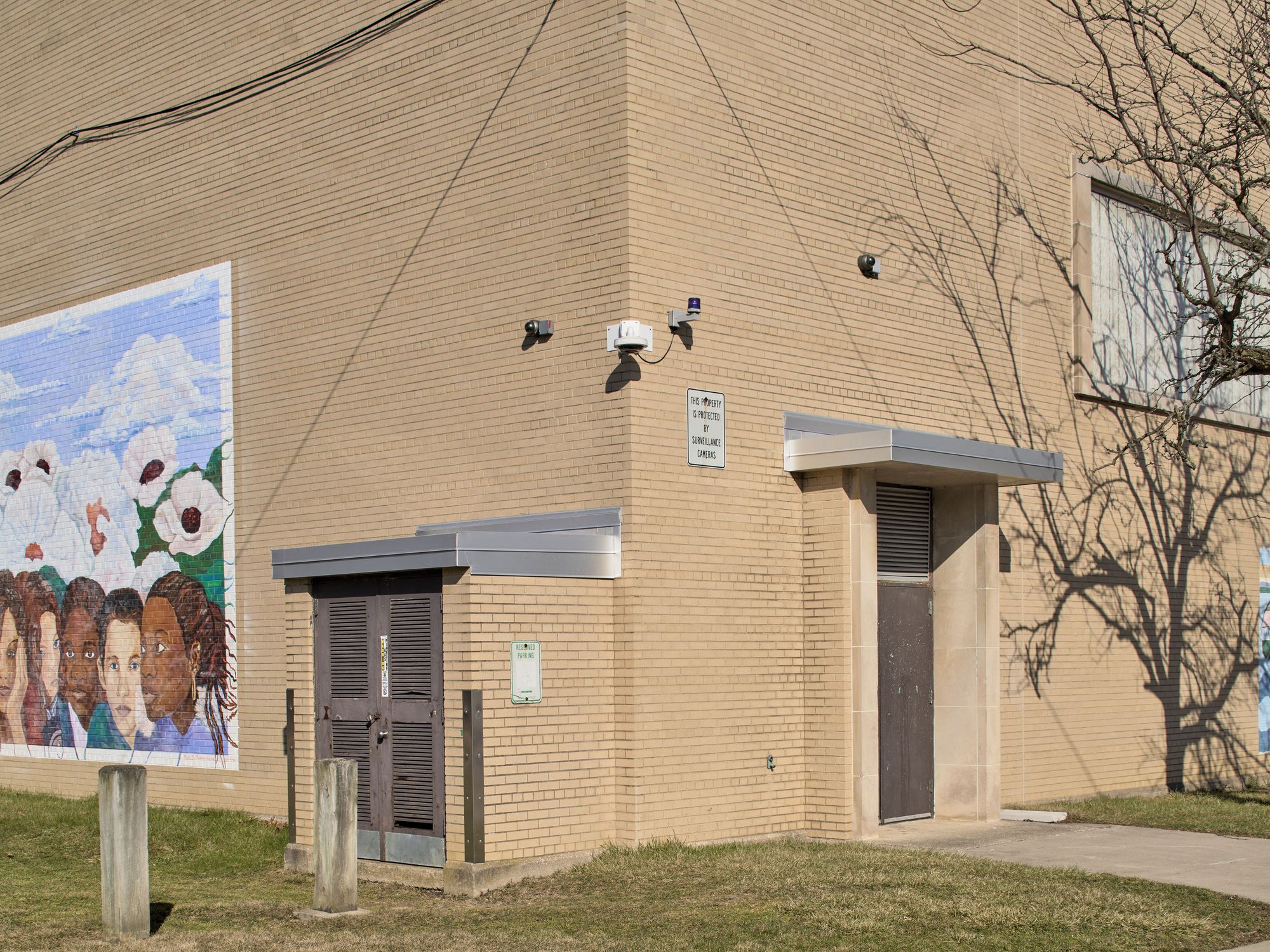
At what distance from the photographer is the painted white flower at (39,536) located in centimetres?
1877

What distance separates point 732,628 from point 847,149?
5.02 meters

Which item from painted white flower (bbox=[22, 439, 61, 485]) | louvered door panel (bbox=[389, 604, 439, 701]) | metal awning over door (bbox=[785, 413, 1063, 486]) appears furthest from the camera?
painted white flower (bbox=[22, 439, 61, 485])

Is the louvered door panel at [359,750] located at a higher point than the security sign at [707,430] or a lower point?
lower

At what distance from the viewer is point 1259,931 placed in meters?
9.30

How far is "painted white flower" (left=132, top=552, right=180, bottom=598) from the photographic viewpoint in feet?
56.4

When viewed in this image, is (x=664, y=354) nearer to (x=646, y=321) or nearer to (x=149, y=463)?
(x=646, y=321)

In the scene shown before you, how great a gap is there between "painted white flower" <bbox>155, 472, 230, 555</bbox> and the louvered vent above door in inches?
286

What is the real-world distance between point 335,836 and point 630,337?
4576mm

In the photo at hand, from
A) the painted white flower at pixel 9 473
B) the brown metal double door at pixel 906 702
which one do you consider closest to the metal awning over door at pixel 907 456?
the brown metal double door at pixel 906 702

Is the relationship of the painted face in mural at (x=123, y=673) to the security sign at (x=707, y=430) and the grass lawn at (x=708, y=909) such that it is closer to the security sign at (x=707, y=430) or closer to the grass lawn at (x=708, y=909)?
the grass lawn at (x=708, y=909)

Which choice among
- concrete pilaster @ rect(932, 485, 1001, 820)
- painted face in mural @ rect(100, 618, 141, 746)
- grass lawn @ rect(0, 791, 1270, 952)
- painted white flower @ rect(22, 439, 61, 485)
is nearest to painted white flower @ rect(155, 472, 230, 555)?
painted face in mural @ rect(100, 618, 141, 746)

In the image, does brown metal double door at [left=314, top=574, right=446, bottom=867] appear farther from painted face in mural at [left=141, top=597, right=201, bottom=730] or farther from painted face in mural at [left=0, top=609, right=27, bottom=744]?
painted face in mural at [left=0, top=609, right=27, bottom=744]

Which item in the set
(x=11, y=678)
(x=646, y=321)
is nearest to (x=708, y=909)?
(x=646, y=321)

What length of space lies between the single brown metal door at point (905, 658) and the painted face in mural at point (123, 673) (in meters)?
8.86
